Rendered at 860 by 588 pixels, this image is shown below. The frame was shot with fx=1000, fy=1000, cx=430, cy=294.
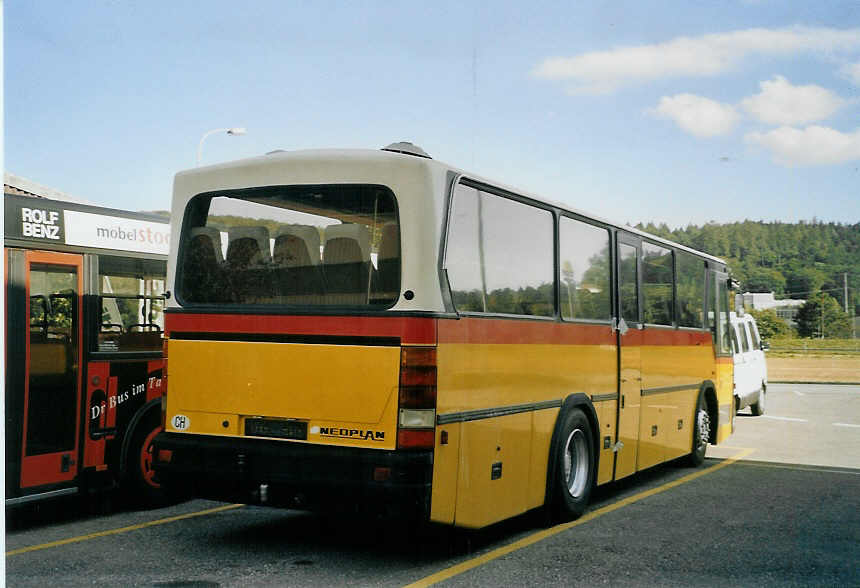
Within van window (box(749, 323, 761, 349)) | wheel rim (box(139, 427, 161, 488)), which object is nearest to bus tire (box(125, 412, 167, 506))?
wheel rim (box(139, 427, 161, 488))

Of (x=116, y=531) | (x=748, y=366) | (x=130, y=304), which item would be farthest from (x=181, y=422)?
(x=748, y=366)

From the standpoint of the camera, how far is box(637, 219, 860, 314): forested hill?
254 ft

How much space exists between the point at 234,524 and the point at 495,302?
3083 millimetres

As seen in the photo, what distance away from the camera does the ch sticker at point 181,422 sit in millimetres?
7234

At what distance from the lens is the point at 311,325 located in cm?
680

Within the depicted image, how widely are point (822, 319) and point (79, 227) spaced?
119 metres

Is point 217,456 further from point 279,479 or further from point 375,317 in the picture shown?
point 375,317

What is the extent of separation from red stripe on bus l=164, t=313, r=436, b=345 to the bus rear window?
0.13 metres

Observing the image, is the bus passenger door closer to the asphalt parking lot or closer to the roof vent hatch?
the asphalt parking lot

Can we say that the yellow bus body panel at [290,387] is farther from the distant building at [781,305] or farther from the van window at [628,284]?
the distant building at [781,305]

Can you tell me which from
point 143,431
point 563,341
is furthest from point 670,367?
point 143,431

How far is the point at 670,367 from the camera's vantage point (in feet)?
38.4

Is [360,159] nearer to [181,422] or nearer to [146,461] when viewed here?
[181,422]

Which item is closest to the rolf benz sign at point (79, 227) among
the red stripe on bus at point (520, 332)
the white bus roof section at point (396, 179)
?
the white bus roof section at point (396, 179)
